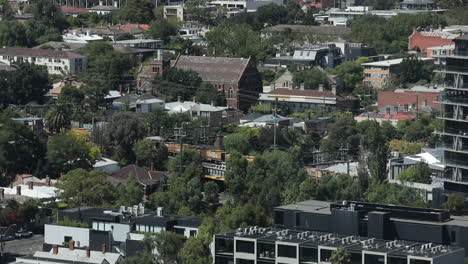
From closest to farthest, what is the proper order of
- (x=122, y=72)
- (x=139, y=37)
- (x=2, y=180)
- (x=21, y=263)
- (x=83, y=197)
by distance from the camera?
(x=21, y=263)
(x=83, y=197)
(x=2, y=180)
(x=122, y=72)
(x=139, y=37)

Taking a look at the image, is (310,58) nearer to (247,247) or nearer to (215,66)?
(215,66)

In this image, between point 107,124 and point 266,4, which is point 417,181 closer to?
point 107,124

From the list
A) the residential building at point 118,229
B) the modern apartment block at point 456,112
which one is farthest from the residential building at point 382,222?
the modern apartment block at point 456,112

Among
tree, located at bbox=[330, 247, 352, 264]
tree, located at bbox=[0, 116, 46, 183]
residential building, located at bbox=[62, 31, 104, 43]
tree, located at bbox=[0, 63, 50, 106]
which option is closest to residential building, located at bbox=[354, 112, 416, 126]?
tree, located at bbox=[0, 63, 50, 106]

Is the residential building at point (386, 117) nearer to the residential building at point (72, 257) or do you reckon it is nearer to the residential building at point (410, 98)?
the residential building at point (410, 98)

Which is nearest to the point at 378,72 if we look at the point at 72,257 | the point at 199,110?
the point at 199,110

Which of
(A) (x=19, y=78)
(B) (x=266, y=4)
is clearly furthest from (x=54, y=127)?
(B) (x=266, y=4)
